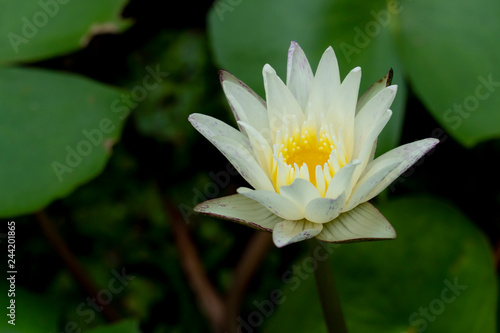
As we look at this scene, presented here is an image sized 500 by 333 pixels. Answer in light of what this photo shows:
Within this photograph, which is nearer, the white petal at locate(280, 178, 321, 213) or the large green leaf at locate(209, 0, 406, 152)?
the white petal at locate(280, 178, 321, 213)

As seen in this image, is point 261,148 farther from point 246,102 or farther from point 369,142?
point 369,142

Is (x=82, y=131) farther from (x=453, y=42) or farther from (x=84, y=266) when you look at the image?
(x=453, y=42)

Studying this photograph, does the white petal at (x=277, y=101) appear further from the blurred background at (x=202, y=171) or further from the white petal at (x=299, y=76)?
the blurred background at (x=202, y=171)

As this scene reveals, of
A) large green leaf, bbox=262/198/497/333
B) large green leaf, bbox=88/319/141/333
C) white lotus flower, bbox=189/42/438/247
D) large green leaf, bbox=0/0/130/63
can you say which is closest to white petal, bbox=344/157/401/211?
white lotus flower, bbox=189/42/438/247

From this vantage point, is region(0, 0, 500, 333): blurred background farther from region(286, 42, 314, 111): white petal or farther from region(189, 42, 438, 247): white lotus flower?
region(286, 42, 314, 111): white petal

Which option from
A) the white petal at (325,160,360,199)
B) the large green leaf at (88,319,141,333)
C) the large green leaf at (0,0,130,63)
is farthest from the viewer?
the large green leaf at (0,0,130,63)

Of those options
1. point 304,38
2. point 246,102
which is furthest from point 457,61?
point 246,102

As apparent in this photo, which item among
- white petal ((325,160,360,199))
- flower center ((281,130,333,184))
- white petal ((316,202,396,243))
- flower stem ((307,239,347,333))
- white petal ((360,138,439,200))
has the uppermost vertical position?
white petal ((360,138,439,200))

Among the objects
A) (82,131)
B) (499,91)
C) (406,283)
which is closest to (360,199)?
(406,283)
